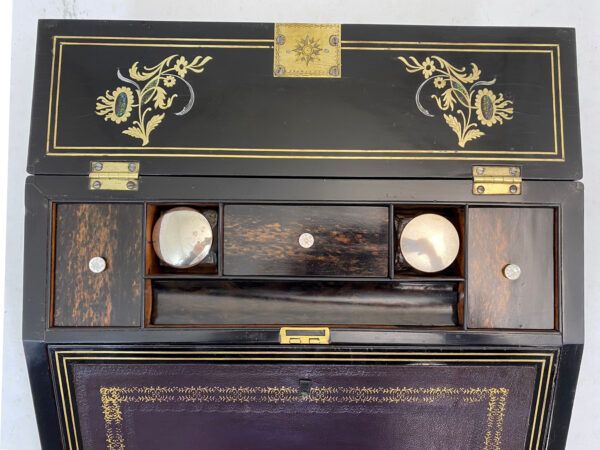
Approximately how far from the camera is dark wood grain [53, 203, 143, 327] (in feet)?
3.61

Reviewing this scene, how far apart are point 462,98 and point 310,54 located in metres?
0.41

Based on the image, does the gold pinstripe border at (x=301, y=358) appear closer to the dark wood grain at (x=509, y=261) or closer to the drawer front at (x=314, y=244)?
the dark wood grain at (x=509, y=261)

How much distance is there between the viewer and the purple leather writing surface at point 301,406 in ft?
3.79

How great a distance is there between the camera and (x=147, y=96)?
113 centimetres

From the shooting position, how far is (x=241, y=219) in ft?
3.68

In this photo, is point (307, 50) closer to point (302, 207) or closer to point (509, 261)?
point (302, 207)

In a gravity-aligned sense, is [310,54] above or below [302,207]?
above

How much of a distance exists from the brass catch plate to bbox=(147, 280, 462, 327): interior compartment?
56cm

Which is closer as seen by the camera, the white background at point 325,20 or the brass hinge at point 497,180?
the brass hinge at point 497,180

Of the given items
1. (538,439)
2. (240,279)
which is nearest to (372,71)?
(240,279)

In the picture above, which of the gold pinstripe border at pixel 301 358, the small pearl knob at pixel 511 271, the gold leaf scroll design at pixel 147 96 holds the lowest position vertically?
the gold pinstripe border at pixel 301 358

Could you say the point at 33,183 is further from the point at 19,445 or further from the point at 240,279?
the point at 19,445

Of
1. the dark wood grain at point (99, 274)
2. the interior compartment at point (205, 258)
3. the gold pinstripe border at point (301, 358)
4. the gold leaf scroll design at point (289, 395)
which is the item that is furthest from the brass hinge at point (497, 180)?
the dark wood grain at point (99, 274)

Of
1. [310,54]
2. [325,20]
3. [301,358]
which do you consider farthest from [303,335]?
[325,20]
